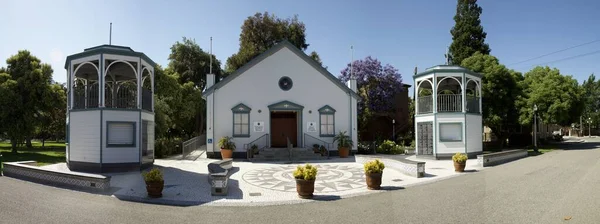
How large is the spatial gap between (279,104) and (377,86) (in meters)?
14.8

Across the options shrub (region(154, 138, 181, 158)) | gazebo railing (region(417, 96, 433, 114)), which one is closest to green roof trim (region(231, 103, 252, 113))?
shrub (region(154, 138, 181, 158))

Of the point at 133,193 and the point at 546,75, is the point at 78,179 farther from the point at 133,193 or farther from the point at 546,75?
the point at 546,75

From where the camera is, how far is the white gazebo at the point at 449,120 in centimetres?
2062

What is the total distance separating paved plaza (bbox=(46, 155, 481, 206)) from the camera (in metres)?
9.83

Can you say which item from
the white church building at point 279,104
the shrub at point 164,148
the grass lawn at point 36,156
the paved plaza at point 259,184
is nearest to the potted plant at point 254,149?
the white church building at point 279,104

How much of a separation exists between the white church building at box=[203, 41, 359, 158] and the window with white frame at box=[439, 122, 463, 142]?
523 centimetres

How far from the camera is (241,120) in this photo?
21.9 m

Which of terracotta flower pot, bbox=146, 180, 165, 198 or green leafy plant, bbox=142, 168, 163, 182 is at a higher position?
green leafy plant, bbox=142, 168, 163, 182

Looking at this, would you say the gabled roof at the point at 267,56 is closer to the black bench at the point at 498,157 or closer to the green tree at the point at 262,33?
the black bench at the point at 498,157

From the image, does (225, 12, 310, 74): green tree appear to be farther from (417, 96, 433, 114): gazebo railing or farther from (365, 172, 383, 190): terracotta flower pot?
(365, 172, 383, 190): terracotta flower pot

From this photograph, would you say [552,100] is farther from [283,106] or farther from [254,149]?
[254,149]

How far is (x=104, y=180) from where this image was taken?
10.9m

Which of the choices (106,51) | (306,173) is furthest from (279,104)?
(306,173)

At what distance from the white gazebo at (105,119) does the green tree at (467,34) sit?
109ft
